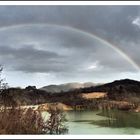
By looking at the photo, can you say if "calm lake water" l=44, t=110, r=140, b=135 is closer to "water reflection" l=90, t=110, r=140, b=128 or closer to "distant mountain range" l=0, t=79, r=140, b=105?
"water reflection" l=90, t=110, r=140, b=128

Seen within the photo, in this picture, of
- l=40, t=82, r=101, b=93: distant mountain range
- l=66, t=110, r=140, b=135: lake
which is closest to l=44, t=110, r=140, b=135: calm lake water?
l=66, t=110, r=140, b=135: lake

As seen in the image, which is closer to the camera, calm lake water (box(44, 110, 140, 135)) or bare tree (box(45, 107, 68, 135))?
calm lake water (box(44, 110, 140, 135))

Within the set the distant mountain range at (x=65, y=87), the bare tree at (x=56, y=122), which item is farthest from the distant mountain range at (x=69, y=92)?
the bare tree at (x=56, y=122)

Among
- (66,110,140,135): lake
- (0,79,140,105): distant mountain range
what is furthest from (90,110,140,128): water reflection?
(0,79,140,105): distant mountain range

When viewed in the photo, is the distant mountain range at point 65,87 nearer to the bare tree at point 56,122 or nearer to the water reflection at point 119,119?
the bare tree at point 56,122

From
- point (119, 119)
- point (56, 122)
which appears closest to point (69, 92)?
point (56, 122)

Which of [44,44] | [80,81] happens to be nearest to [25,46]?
[44,44]

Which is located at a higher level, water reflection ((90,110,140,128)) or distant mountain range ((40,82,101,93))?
distant mountain range ((40,82,101,93))

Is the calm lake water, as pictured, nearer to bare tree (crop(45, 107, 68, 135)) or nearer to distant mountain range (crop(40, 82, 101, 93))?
bare tree (crop(45, 107, 68, 135))
